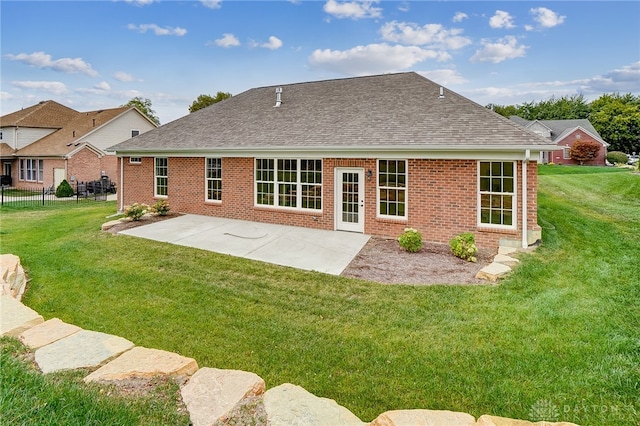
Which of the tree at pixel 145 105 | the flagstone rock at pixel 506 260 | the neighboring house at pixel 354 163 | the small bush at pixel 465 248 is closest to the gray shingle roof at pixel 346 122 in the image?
the neighboring house at pixel 354 163

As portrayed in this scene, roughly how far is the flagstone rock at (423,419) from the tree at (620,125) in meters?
64.0

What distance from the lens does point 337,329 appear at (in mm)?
5156

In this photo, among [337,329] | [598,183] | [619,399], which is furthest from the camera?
[598,183]

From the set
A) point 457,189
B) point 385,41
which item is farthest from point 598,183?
point 457,189

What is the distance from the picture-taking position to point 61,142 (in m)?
26.7

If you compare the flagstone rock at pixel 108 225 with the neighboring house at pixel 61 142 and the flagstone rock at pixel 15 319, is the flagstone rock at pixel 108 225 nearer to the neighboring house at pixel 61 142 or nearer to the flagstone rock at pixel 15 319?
the flagstone rock at pixel 15 319

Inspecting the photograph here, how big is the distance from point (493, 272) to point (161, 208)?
38.8ft

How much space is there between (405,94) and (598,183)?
1502 centimetres

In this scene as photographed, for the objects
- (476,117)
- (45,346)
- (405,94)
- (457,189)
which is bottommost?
(45,346)

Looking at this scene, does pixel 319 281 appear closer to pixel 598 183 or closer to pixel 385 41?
pixel 385 41

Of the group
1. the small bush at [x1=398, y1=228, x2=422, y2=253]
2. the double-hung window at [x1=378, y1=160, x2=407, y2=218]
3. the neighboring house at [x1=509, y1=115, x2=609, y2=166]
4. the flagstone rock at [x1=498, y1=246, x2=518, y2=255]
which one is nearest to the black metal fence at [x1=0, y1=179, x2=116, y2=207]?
the double-hung window at [x1=378, y1=160, x2=407, y2=218]

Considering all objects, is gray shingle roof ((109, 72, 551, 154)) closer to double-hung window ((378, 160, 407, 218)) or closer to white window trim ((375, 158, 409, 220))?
white window trim ((375, 158, 409, 220))

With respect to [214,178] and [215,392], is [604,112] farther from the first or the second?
[215,392]

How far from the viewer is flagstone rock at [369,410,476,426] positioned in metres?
2.62
